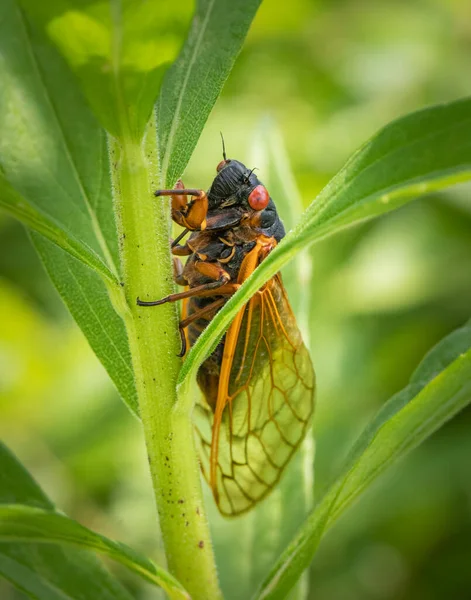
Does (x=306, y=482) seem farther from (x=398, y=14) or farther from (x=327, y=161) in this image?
(x=398, y=14)

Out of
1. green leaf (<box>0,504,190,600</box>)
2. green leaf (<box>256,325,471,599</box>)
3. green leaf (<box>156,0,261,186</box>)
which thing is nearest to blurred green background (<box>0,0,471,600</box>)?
green leaf (<box>156,0,261,186</box>)

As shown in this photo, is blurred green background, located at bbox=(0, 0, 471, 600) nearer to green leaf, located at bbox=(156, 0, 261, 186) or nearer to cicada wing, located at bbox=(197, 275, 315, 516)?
cicada wing, located at bbox=(197, 275, 315, 516)

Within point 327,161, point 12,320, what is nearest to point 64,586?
point 12,320

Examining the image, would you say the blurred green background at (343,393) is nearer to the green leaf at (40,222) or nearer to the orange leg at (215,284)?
the orange leg at (215,284)

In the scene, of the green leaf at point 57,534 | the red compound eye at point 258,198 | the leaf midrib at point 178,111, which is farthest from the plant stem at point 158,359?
the red compound eye at point 258,198

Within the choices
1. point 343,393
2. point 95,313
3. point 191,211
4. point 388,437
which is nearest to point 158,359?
point 95,313

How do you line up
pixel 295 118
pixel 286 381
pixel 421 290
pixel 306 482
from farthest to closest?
1. pixel 295 118
2. pixel 421 290
3. pixel 286 381
4. pixel 306 482
